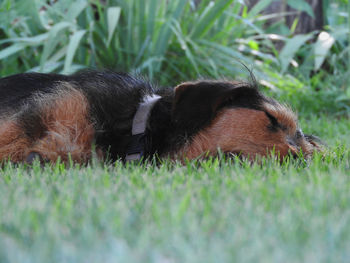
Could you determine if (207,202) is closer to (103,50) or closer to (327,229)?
(327,229)

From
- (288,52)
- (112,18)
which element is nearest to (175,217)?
(112,18)

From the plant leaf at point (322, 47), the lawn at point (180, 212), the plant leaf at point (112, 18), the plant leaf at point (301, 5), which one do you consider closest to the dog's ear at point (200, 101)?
the lawn at point (180, 212)

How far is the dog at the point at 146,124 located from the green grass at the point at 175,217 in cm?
55

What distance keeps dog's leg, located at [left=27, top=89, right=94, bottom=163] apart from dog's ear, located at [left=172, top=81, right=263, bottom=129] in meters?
0.55

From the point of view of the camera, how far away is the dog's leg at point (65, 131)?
8.78ft

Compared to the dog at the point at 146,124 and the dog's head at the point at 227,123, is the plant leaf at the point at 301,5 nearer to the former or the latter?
the dog at the point at 146,124

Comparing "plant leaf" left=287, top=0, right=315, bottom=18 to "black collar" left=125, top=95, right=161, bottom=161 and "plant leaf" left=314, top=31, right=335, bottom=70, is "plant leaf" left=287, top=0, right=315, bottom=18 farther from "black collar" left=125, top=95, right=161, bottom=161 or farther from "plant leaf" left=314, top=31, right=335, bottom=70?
"black collar" left=125, top=95, right=161, bottom=161

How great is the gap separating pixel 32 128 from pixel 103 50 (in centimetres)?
320

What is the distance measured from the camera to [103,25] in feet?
18.6

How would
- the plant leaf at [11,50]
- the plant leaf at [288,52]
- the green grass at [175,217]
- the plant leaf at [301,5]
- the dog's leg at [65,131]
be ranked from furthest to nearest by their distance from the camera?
the plant leaf at [301,5] < the plant leaf at [288,52] < the plant leaf at [11,50] < the dog's leg at [65,131] < the green grass at [175,217]

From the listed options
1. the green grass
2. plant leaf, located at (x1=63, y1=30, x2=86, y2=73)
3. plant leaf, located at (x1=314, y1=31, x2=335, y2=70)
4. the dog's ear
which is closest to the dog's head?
the dog's ear

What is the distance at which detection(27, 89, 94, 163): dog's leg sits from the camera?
2676 millimetres

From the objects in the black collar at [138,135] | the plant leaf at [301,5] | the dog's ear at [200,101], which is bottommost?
the black collar at [138,135]

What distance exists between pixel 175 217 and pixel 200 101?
1.38 meters
